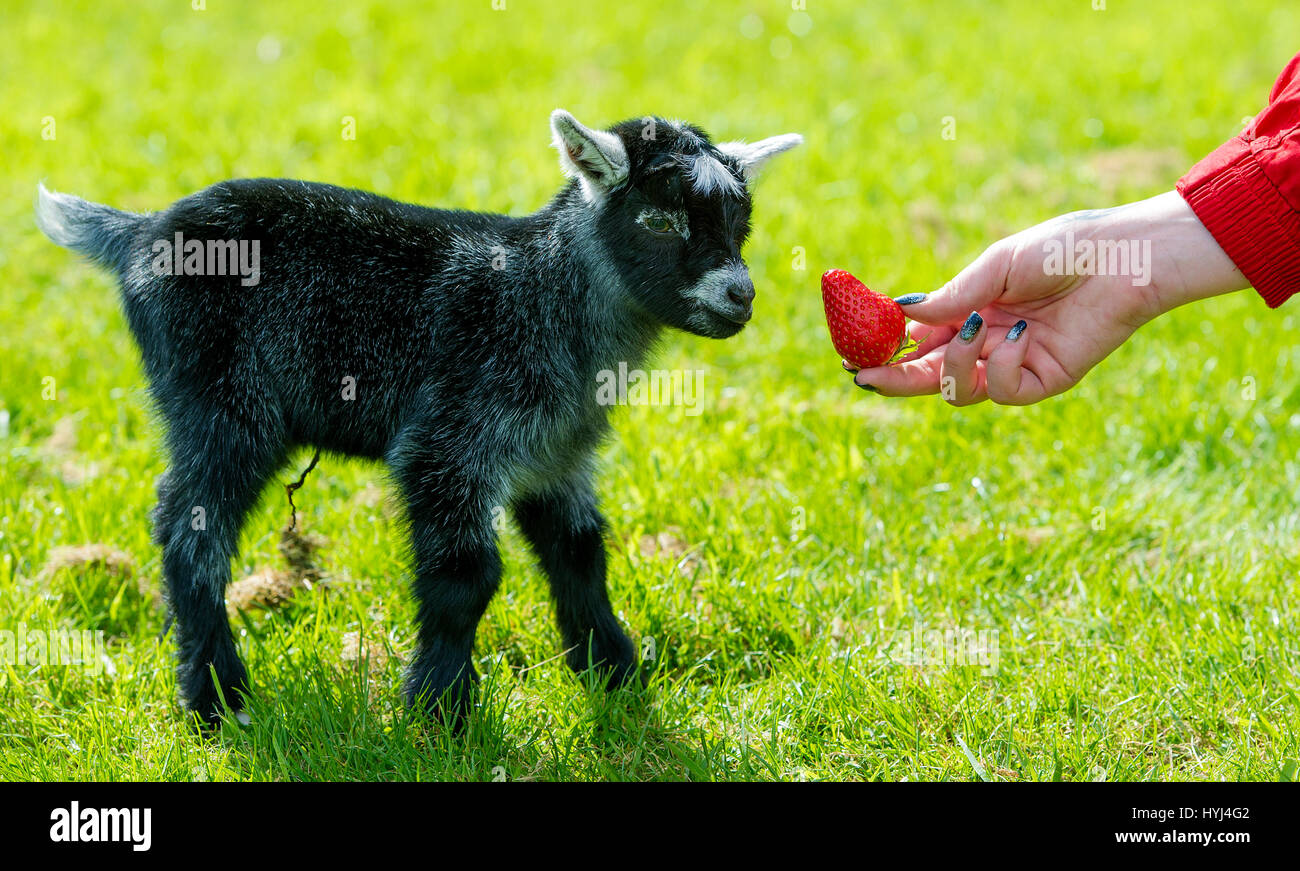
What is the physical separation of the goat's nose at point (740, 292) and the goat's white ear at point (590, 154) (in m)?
0.54

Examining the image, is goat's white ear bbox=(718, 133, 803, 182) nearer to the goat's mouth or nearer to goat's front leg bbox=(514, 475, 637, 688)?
the goat's mouth

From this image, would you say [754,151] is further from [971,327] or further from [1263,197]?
[1263,197]

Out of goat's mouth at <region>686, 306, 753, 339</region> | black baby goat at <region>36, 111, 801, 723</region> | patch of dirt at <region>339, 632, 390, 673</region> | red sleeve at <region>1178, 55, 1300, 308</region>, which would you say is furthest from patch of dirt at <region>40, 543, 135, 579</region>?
red sleeve at <region>1178, 55, 1300, 308</region>

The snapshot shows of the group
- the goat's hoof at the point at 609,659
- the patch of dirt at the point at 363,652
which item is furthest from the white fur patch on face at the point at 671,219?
the patch of dirt at the point at 363,652

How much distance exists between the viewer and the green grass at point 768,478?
3.98 m

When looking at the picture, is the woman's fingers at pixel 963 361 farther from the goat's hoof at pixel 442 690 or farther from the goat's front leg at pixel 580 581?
the goat's hoof at pixel 442 690

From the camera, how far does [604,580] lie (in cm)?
441

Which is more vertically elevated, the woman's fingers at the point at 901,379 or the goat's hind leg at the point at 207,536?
the woman's fingers at the point at 901,379

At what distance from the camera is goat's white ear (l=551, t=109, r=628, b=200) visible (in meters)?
3.81

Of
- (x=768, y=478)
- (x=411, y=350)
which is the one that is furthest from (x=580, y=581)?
(x=768, y=478)

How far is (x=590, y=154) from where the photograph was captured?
3.90 m

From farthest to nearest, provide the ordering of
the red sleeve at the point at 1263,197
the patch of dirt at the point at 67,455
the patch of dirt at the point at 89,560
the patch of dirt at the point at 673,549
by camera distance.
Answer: the patch of dirt at the point at 67,455, the patch of dirt at the point at 673,549, the patch of dirt at the point at 89,560, the red sleeve at the point at 1263,197

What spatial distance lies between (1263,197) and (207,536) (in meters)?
3.61

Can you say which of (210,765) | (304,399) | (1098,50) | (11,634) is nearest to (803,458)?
(304,399)
